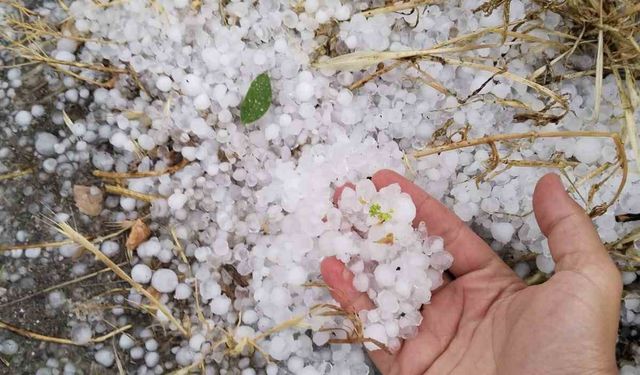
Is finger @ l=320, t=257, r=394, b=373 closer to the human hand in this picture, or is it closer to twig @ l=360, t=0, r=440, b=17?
the human hand


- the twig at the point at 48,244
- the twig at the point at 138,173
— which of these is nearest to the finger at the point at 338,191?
the twig at the point at 138,173

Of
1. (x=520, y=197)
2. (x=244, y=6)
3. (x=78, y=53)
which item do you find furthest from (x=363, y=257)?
(x=78, y=53)

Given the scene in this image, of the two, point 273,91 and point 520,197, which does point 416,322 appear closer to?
point 520,197

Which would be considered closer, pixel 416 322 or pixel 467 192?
pixel 416 322

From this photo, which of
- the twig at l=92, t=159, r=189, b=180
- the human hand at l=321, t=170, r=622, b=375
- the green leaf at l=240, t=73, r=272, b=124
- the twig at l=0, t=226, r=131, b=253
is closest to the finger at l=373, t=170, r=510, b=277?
the human hand at l=321, t=170, r=622, b=375

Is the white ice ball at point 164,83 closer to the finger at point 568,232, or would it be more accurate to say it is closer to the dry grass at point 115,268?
the dry grass at point 115,268

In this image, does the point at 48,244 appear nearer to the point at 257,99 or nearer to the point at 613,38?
the point at 257,99
